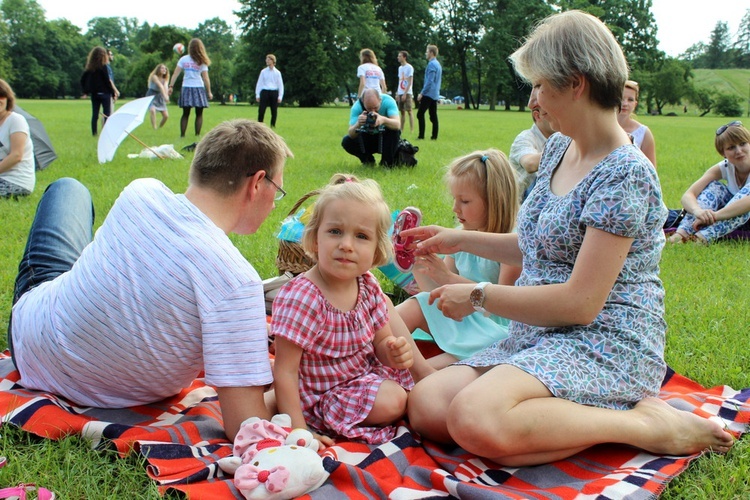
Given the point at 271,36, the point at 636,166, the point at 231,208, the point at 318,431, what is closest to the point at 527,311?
the point at 636,166

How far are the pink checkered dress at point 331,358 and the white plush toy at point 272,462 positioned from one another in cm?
31

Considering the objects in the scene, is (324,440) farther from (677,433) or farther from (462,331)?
(677,433)

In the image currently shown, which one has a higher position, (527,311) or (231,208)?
(231,208)

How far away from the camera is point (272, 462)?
2.01 m

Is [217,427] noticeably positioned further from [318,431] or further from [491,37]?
[491,37]

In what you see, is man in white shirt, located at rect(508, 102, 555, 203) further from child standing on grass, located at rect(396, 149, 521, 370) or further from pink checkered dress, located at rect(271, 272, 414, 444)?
pink checkered dress, located at rect(271, 272, 414, 444)

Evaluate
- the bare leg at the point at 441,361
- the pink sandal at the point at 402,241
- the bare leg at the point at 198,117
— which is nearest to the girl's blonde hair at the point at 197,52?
the bare leg at the point at 198,117

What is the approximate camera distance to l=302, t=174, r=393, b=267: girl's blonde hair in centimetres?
258

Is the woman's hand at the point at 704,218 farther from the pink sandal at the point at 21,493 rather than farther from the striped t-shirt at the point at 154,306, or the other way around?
the pink sandal at the point at 21,493

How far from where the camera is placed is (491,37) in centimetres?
5778

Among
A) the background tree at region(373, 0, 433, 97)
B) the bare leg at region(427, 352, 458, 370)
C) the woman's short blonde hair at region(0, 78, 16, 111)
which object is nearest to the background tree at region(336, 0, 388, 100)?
the background tree at region(373, 0, 433, 97)

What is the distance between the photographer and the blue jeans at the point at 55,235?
112 inches

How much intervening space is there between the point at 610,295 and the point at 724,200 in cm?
463

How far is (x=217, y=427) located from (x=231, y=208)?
85cm
